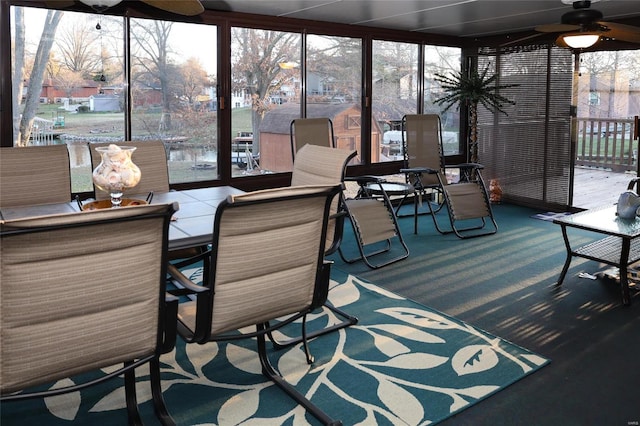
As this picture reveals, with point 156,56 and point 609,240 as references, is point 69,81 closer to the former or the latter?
point 156,56

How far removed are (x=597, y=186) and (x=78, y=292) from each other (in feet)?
24.8

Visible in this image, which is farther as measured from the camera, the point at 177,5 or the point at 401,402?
the point at 177,5

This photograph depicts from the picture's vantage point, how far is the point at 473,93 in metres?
7.16

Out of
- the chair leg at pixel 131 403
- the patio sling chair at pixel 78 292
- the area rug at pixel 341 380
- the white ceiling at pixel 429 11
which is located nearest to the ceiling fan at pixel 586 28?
the white ceiling at pixel 429 11

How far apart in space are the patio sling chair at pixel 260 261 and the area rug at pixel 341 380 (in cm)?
30

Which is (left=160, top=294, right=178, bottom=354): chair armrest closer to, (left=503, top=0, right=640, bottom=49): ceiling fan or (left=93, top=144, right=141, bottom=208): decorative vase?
(left=93, top=144, right=141, bottom=208): decorative vase

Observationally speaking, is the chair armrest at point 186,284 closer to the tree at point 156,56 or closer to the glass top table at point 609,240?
the glass top table at point 609,240

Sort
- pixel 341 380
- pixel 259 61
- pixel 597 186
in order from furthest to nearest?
1. pixel 597 186
2. pixel 259 61
3. pixel 341 380

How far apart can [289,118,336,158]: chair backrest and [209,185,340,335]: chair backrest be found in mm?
3269

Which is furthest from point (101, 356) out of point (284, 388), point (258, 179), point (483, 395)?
point (258, 179)

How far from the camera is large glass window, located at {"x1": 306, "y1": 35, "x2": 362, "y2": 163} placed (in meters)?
6.35

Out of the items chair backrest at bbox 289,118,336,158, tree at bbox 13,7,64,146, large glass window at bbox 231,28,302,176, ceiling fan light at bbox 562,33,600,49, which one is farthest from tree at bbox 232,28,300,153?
ceiling fan light at bbox 562,33,600,49

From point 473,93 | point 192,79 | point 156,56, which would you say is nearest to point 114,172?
point 156,56

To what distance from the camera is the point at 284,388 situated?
2.71m
